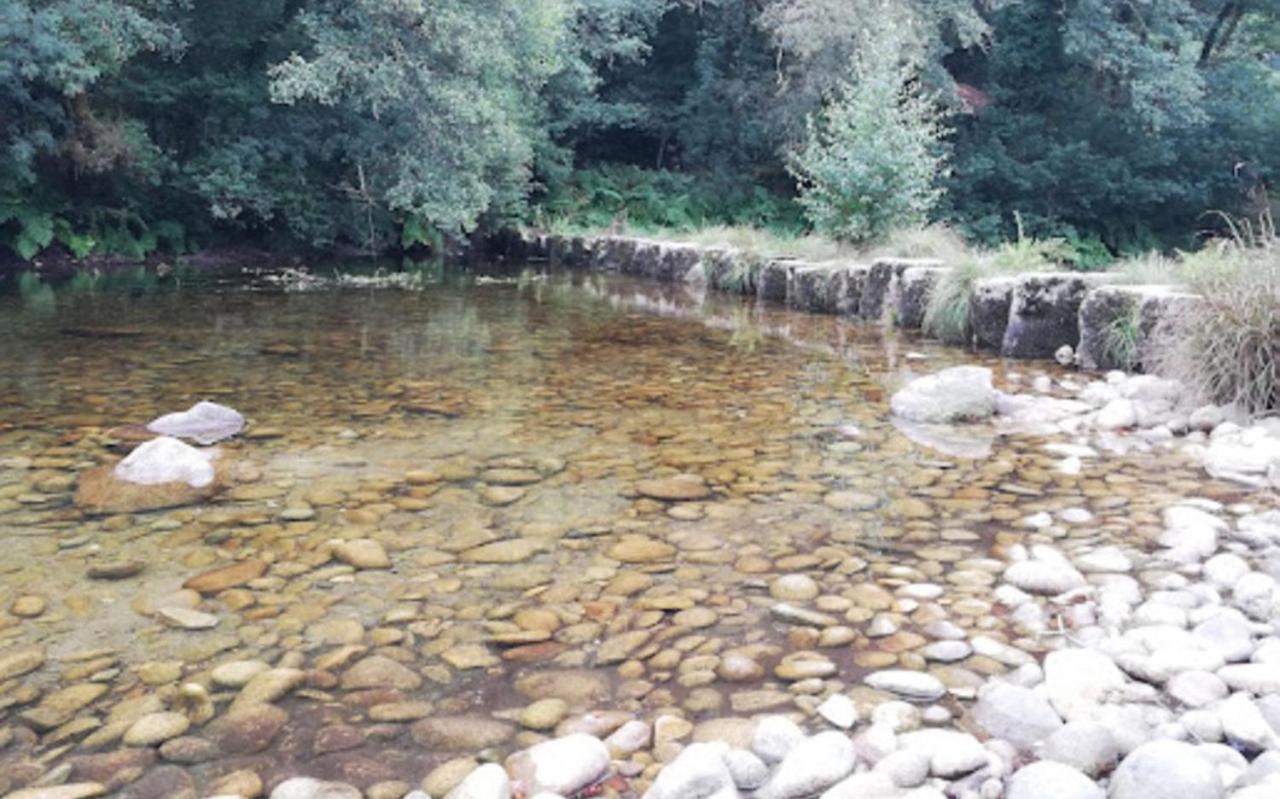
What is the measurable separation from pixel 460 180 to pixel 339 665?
1176cm

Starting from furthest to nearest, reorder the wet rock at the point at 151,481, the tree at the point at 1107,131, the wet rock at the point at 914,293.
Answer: the tree at the point at 1107,131, the wet rock at the point at 914,293, the wet rock at the point at 151,481

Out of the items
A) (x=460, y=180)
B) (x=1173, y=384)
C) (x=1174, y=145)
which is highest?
(x=1174, y=145)

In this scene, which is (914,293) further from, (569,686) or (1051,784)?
(1051,784)

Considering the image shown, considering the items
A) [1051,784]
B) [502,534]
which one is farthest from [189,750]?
[1051,784]

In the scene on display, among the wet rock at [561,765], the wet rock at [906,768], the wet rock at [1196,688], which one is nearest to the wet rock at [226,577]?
the wet rock at [561,765]

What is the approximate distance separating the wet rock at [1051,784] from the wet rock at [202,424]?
2990mm

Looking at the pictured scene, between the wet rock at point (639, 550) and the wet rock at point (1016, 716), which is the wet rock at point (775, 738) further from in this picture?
the wet rock at point (639, 550)

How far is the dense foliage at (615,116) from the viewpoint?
1159cm

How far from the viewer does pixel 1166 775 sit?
1.36 meters

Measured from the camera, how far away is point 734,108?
18562 millimetres

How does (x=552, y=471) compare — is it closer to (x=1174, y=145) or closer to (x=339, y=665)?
(x=339, y=665)

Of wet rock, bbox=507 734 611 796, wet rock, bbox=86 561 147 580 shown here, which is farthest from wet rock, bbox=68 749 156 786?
wet rock, bbox=86 561 147 580

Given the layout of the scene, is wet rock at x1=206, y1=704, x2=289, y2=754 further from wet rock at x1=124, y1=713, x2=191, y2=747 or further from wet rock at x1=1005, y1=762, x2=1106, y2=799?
wet rock at x1=1005, y1=762, x2=1106, y2=799

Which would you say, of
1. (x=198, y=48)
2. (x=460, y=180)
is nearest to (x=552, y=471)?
(x=460, y=180)
